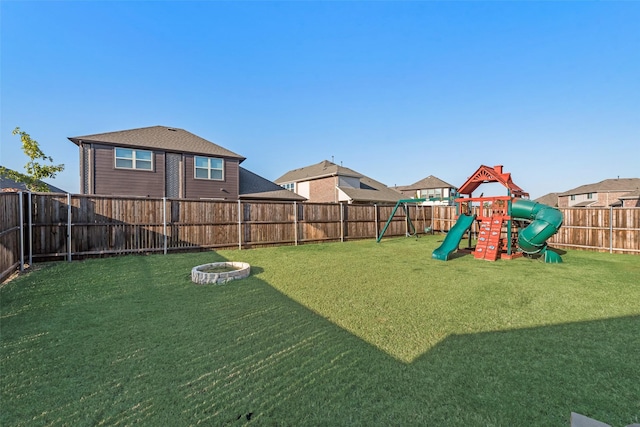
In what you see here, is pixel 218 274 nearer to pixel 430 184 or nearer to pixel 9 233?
pixel 9 233

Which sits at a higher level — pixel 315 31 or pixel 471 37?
pixel 315 31

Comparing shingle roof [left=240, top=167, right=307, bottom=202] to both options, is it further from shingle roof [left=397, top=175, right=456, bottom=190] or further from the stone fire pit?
shingle roof [left=397, top=175, right=456, bottom=190]

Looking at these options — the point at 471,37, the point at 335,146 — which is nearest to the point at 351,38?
the point at 471,37

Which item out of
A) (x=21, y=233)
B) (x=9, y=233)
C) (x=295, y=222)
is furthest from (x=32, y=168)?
(x=295, y=222)

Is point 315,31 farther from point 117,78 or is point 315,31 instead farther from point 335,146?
point 335,146

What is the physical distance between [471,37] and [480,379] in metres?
12.3

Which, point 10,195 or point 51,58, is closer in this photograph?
point 10,195

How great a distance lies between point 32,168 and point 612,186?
60.3 metres

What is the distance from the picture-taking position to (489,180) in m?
10.1

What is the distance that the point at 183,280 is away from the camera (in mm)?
5742

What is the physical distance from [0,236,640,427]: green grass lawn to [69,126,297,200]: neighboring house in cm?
916

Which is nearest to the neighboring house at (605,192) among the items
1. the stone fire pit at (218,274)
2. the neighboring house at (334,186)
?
the neighboring house at (334,186)

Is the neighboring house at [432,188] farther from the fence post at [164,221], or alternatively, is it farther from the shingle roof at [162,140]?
the fence post at [164,221]

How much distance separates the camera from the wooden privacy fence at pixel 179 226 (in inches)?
285
